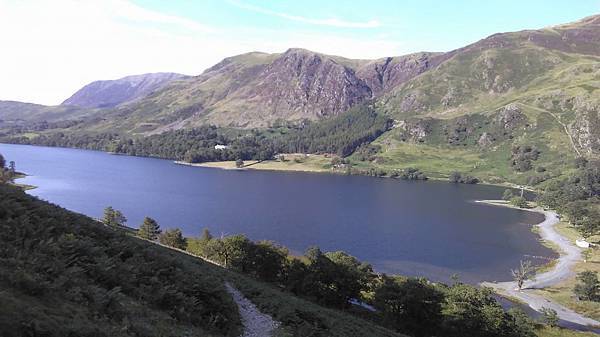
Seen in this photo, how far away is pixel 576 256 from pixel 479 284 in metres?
48.0

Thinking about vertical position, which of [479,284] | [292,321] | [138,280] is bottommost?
[479,284]

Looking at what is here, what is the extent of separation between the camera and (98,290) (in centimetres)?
2181

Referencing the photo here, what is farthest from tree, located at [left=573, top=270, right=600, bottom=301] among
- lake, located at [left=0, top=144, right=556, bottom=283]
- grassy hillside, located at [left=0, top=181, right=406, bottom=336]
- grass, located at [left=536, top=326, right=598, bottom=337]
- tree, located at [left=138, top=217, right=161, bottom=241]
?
tree, located at [left=138, top=217, right=161, bottom=241]

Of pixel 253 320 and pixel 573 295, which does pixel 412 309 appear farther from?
pixel 573 295

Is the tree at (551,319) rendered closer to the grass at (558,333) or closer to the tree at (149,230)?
the grass at (558,333)

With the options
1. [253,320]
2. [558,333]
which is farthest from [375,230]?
[253,320]

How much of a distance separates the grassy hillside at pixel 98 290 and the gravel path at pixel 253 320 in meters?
Result: 0.86

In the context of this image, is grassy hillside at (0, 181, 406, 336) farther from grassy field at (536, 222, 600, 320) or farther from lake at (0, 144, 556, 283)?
lake at (0, 144, 556, 283)

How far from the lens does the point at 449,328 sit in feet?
203

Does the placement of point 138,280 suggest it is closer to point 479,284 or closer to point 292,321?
point 292,321

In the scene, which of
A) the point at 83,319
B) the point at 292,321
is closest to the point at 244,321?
the point at 292,321

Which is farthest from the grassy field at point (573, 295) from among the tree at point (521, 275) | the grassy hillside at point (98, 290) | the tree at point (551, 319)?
the grassy hillside at point (98, 290)

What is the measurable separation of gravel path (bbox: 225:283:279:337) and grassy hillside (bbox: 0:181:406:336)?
2.83 ft

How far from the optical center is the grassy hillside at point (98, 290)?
17763mm
